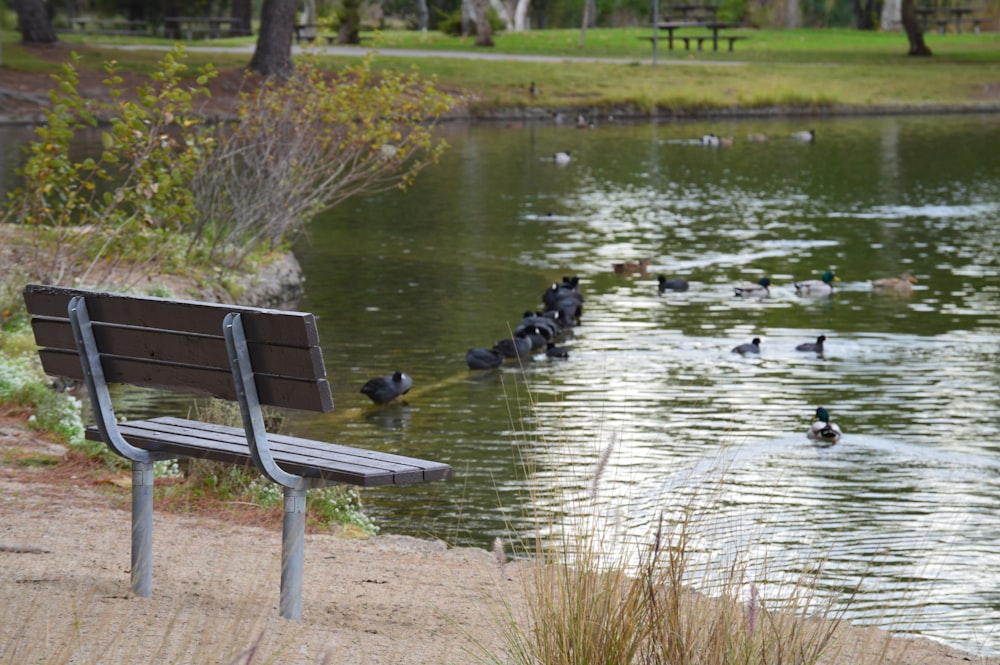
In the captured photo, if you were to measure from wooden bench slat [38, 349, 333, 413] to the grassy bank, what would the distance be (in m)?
39.8

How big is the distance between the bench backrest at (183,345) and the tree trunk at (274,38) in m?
36.6

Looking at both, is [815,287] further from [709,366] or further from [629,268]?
[709,366]

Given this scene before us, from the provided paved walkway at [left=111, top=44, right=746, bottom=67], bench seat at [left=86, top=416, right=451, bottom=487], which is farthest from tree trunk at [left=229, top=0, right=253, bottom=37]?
bench seat at [left=86, top=416, right=451, bottom=487]

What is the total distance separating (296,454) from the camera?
6.03 meters

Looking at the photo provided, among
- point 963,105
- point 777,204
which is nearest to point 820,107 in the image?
point 963,105

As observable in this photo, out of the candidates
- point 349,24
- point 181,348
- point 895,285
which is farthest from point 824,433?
point 349,24

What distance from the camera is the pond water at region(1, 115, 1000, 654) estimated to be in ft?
29.7

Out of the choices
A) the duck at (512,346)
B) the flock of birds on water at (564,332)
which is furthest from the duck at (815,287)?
the duck at (512,346)

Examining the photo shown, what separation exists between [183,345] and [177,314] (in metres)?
0.13

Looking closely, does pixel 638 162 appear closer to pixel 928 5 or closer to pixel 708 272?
pixel 708 272

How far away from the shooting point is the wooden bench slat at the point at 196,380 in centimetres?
555

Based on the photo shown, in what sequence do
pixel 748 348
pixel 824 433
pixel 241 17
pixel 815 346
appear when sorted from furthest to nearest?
1. pixel 241 17
2. pixel 815 346
3. pixel 748 348
4. pixel 824 433

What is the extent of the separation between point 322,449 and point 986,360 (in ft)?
34.6

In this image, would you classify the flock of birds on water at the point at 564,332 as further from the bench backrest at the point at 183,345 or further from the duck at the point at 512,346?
the bench backrest at the point at 183,345
